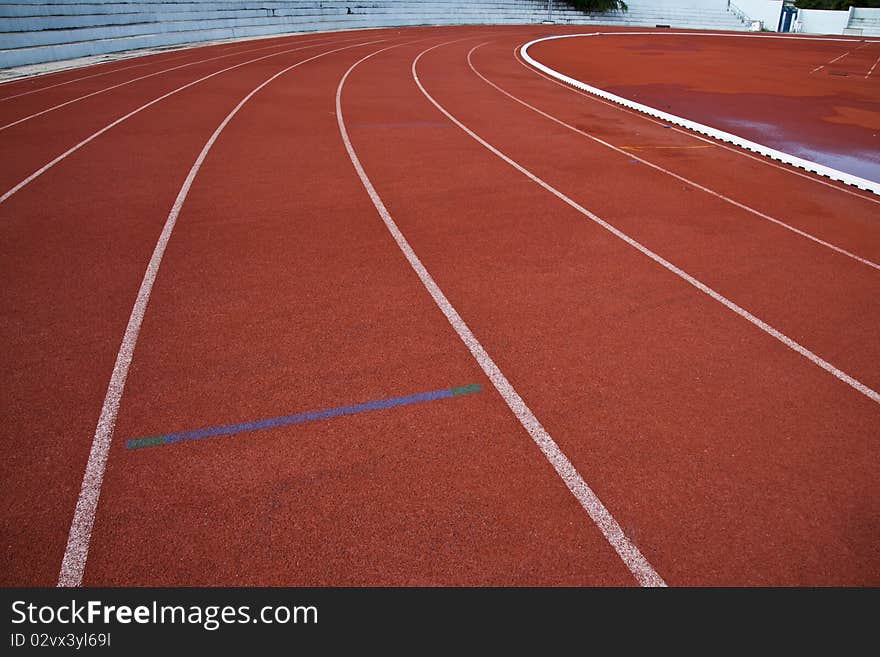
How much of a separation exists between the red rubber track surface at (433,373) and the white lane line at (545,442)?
62 millimetres

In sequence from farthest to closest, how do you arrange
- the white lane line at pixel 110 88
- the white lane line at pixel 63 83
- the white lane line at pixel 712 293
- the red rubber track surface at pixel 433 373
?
1. the white lane line at pixel 63 83
2. the white lane line at pixel 110 88
3. the white lane line at pixel 712 293
4. the red rubber track surface at pixel 433 373

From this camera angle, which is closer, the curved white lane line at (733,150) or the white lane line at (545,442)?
the white lane line at (545,442)

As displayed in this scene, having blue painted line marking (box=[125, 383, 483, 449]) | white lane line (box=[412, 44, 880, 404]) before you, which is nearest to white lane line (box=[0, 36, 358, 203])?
blue painted line marking (box=[125, 383, 483, 449])

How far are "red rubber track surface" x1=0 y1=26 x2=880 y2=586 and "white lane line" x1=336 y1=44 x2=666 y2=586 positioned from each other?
0.06 m

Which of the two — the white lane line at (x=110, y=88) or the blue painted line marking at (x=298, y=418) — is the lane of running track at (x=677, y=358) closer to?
the blue painted line marking at (x=298, y=418)

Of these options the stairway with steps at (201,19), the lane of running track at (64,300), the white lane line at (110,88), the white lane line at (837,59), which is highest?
the stairway with steps at (201,19)

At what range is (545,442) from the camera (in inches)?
132

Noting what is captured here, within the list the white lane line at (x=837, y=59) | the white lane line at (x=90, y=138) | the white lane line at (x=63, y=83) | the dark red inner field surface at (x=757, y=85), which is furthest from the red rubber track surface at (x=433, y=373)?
the white lane line at (x=837, y=59)

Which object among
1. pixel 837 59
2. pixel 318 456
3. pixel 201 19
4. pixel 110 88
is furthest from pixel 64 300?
pixel 837 59

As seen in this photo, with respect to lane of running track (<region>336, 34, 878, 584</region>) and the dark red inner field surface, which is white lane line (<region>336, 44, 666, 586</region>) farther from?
the dark red inner field surface

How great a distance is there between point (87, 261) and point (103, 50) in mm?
17118

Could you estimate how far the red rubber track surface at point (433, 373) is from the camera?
108 inches
